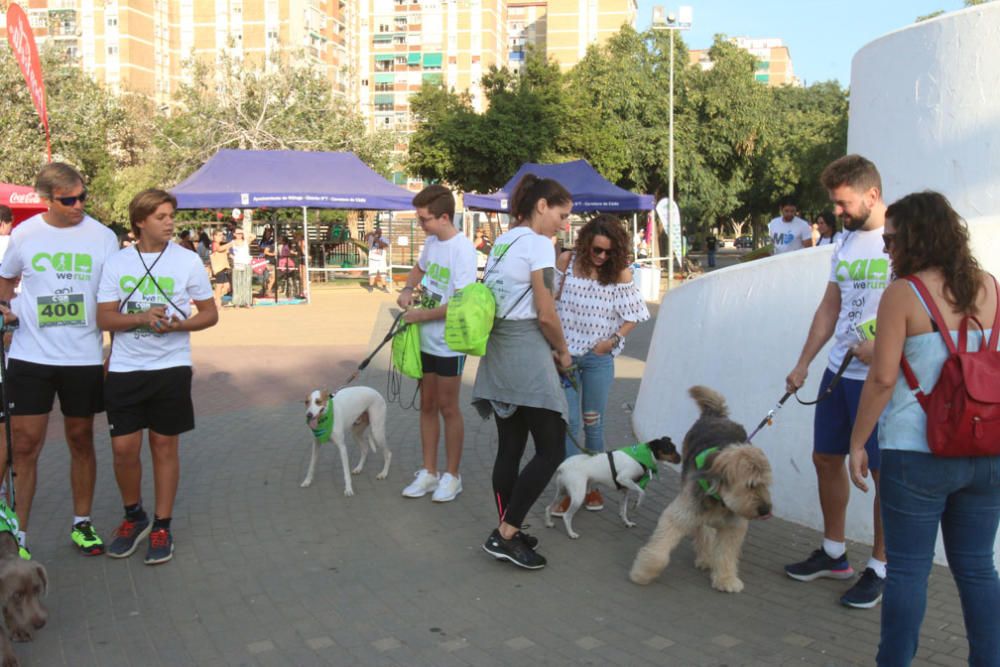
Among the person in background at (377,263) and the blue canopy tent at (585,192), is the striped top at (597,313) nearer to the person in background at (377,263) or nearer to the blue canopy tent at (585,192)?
the blue canopy tent at (585,192)

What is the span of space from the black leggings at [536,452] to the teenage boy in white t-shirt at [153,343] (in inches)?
67.7

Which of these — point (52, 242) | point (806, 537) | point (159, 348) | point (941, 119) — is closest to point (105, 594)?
point (159, 348)

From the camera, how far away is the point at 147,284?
4.70 m

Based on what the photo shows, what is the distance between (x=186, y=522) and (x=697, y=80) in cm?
3876

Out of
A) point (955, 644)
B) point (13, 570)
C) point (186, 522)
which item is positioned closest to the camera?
point (13, 570)

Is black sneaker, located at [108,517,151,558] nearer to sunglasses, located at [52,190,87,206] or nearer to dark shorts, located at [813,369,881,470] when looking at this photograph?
sunglasses, located at [52,190,87,206]

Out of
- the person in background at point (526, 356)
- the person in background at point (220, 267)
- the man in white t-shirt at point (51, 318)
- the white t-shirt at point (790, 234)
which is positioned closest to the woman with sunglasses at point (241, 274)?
the person in background at point (220, 267)

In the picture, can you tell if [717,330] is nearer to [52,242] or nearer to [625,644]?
[625,644]

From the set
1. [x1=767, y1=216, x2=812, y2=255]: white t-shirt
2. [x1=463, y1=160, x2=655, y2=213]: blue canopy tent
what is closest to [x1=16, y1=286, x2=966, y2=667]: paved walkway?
[x1=767, y1=216, x2=812, y2=255]: white t-shirt

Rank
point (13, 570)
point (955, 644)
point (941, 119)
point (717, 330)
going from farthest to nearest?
point (941, 119) → point (717, 330) → point (955, 644) → point (13, 570)

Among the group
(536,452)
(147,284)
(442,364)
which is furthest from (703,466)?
(147,284)

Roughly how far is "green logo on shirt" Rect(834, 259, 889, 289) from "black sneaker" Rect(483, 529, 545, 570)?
2.10 metres

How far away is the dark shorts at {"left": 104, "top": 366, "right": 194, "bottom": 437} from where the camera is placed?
4633mm

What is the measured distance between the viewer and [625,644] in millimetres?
3883
